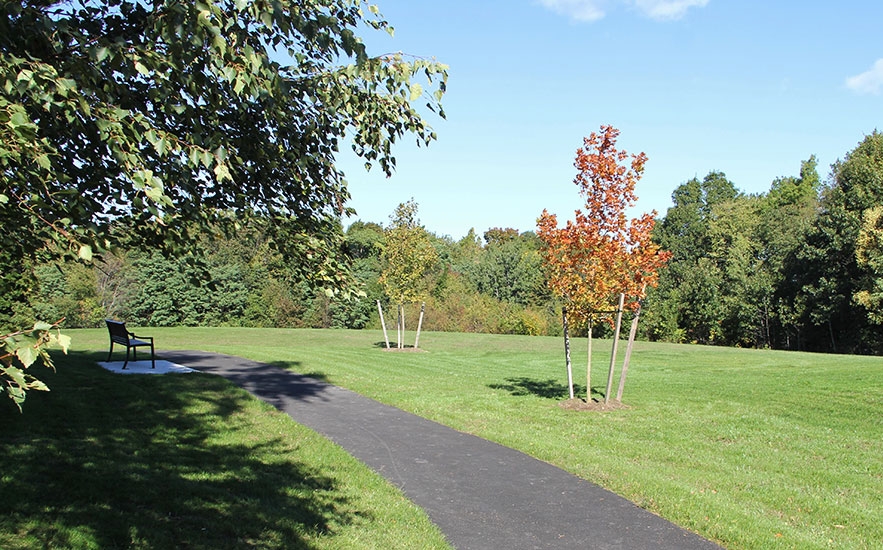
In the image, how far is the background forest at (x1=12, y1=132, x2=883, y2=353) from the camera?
3862 cm

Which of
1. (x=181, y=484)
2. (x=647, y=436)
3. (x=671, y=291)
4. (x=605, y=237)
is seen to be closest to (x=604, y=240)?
(x=605, y=237)

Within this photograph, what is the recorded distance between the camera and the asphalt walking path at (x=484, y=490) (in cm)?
523

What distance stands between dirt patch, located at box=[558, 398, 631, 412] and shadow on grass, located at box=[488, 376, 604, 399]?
108 cm

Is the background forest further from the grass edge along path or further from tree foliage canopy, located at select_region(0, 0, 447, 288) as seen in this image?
tree foliage canopy, located at select_region(0, 0, 447, 288)

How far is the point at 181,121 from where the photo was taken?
17.0 ft

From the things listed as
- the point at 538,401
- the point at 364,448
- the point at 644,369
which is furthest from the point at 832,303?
the point at 364,448

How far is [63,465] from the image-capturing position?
6246mm

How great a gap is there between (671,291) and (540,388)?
3882 centimetres

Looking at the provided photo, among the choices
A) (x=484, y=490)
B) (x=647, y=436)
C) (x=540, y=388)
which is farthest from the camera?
(x=540, y=388)

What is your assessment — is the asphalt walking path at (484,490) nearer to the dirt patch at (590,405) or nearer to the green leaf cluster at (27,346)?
the dirt patch at (590,405)

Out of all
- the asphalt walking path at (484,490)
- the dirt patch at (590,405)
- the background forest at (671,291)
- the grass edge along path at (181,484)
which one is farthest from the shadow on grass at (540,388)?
the background forest at (671,291)

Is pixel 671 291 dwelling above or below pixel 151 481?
above

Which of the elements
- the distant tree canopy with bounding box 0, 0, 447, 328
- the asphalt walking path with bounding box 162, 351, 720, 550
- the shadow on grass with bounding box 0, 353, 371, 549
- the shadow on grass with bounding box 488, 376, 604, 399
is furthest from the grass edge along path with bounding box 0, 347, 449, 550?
the shadow on grass with bounding box 488, 376, 604, 399

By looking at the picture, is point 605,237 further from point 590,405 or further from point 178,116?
point 178,116
